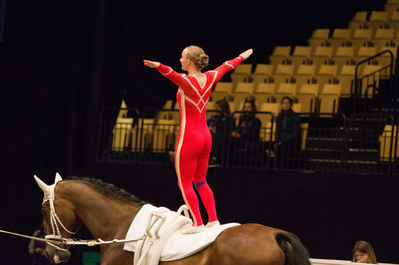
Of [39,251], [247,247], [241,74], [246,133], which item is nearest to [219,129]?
[246,133]

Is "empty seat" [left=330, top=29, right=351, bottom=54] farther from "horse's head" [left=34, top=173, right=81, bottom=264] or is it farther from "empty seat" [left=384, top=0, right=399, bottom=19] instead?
"horse's head" [left=34, top=173, right=81, bottom=264]

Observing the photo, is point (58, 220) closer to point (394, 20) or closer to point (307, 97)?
point (307, 97)

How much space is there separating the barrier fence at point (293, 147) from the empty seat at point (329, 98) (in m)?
0.49

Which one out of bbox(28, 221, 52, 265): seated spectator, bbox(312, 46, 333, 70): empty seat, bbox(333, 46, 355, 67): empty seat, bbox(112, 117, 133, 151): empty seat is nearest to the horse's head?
bbox(28, 221, 52, 265): seated spectator

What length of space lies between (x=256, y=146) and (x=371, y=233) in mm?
1923

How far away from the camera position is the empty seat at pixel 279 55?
1361cm

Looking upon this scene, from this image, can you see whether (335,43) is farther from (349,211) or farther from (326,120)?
(349,211)

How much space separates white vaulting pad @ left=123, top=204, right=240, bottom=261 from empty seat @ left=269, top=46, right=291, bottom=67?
8.77 metres

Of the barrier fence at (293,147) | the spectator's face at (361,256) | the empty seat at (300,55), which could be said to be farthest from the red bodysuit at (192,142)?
the empty seat at (300,55)

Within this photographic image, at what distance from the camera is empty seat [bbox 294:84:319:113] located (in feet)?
37.6

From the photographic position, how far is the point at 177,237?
4871 millimetres

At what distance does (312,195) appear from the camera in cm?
938

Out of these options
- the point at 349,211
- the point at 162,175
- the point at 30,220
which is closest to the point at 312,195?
the point at 349,211

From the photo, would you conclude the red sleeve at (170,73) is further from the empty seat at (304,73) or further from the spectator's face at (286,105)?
the empty seat at (304,73)
